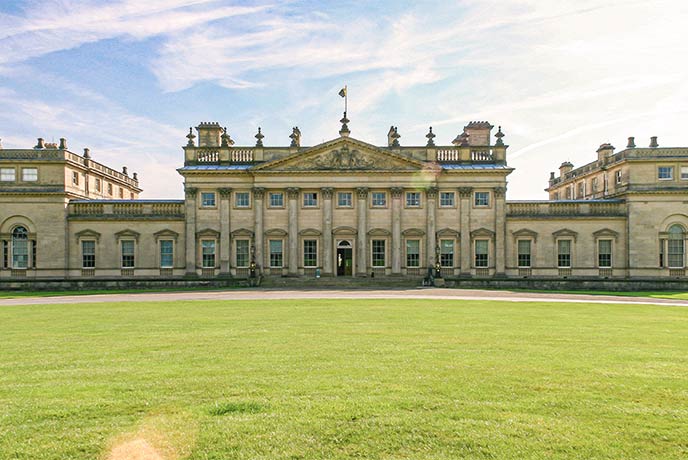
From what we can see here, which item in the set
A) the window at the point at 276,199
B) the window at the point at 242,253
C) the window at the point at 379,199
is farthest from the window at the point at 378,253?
the window at the point at 242,253

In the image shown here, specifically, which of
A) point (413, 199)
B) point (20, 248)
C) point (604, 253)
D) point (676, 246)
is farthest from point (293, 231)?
point (676, 246)

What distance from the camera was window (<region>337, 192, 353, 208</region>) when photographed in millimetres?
43062

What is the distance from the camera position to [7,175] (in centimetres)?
4231

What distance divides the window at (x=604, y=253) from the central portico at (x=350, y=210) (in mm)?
8681

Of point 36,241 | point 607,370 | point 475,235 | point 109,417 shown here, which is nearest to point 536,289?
point 475,235

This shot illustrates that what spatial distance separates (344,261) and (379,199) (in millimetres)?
6408

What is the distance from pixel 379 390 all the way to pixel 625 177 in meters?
44.2

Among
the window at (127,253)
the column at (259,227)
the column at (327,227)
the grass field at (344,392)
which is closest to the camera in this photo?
the grass field at (344,392)

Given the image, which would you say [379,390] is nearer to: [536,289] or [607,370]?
[607,370]

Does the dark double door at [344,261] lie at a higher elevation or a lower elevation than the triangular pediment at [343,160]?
lower

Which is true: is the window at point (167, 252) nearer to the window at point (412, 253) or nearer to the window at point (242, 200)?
the window at point (242, 200)

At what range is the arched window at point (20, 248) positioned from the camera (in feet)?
138

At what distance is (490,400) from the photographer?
6.86 m

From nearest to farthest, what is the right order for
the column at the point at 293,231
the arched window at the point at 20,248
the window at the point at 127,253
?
the arched window at the point at 20,248 → the column at the point at 293,231 → the window at the point at 127,253
